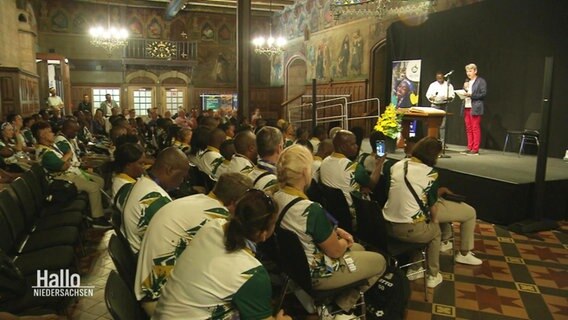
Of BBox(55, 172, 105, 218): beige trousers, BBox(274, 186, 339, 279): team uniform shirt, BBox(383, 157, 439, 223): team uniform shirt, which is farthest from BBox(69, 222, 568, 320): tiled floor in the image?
BBox(274, 186, 339, 279): team uniform shirt

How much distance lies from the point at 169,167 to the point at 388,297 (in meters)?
1.75

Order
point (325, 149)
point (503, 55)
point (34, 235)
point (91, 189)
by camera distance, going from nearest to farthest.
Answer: point (34, 235)
point (325, 149)
point (91, 189)
point (503, 55)

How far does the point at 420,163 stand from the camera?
342 centimetres

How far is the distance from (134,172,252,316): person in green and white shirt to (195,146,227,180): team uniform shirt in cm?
223

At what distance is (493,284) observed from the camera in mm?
3715

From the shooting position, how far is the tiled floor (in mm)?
3244

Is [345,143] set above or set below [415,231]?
above

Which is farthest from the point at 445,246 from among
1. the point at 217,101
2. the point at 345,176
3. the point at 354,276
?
the point at 217,101

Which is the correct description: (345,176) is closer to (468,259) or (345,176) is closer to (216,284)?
(468,259)

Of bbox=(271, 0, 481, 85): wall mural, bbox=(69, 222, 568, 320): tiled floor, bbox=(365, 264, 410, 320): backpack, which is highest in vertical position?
bbox=(271, 0, 481, 85): wall mural

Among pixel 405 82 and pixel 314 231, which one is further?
pixel 405 82

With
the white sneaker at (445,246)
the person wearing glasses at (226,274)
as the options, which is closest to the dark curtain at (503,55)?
the white sneaker at (445,246)

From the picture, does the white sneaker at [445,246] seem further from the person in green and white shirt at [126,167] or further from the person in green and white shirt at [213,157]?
the person in green and white shirt at [126,167]

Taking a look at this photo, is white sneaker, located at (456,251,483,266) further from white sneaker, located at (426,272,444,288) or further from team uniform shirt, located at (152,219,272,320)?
team uniform shirt, located at (152,219,272,320)
